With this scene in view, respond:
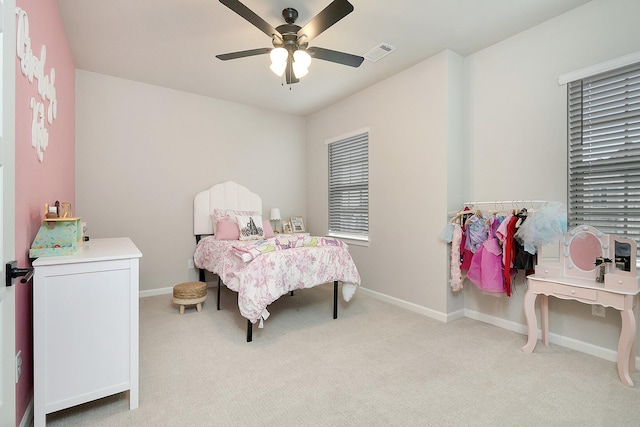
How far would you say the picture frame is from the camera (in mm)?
5044

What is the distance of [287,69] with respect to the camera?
259cm

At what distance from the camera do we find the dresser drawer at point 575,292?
2.12 meters

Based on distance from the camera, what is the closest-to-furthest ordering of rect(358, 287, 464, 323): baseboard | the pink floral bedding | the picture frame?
the pink floral bedding < rect(358, 287, 464, 323): baseboard < the picture frame

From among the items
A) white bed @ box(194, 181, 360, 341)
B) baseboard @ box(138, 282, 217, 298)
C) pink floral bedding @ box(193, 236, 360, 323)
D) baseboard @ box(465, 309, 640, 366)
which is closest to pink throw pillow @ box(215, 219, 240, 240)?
white bed @ box(194, 181, 360, 341)

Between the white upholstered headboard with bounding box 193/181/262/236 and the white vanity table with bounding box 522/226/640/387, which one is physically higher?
the white upholstered headboard with bounding box 193/181/262/236

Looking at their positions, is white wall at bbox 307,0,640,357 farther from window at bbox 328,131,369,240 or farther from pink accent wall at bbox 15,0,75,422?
pink accent wall at bbox 15,0,75,422

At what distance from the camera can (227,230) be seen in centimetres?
383

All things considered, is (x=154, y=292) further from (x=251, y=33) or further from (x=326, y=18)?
(x=326, y=18)

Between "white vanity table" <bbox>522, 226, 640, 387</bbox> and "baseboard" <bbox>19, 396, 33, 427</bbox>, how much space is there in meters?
3.28

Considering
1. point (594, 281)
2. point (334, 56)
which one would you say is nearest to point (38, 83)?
point (334, 56)

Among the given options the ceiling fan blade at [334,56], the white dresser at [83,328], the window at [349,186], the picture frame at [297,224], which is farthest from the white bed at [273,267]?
the ceiling fan blade at [334,56]

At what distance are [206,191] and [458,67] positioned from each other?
3446 mm

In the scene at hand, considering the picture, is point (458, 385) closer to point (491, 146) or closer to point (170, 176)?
point (491, 146)

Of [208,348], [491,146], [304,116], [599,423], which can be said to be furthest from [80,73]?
[599,423]
